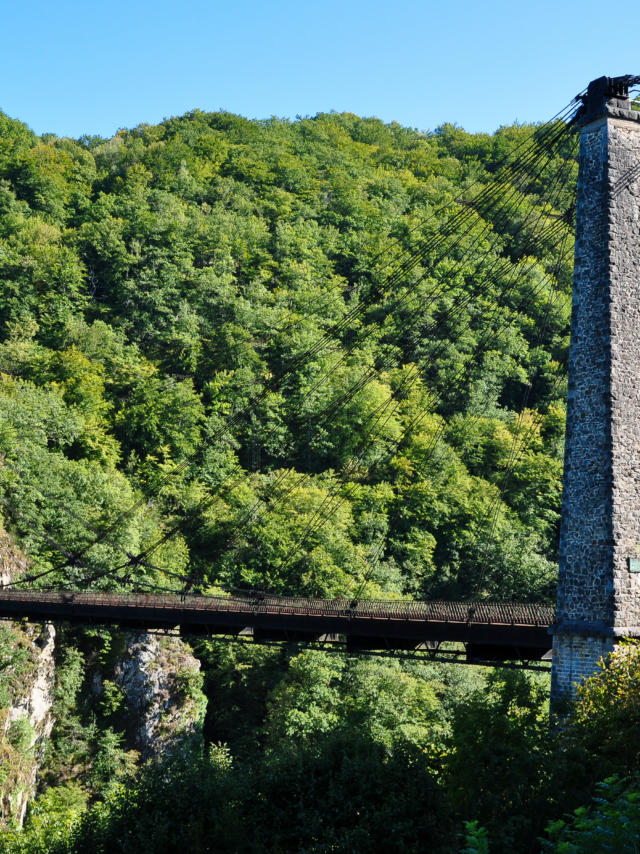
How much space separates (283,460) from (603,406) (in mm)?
35908

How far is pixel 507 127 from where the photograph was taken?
9000 centimetres

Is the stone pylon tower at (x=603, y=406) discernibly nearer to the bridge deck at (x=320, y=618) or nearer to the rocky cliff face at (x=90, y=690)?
the bridge deck at (x=320, y=618)

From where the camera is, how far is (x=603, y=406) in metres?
17.9

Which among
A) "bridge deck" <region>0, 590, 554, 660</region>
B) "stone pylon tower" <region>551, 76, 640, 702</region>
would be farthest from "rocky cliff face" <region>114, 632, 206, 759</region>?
"stone pylon tower" <region>551, 76, 640, 702</region>

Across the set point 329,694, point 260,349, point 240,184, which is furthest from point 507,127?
point 329,694

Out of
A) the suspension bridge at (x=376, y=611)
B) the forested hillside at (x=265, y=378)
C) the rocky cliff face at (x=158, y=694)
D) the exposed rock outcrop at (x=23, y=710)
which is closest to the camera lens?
the suspension bridge at (x=376, y=611)

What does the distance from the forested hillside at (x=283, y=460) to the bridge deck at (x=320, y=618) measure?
8.82ft

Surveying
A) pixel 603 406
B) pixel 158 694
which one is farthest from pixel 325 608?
pixel 158 694

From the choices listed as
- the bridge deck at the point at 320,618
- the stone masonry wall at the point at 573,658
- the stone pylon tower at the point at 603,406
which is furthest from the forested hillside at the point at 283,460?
the bridge deck at the point at 320,618

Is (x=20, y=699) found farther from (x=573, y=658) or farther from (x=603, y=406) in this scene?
(x=603, y=406)

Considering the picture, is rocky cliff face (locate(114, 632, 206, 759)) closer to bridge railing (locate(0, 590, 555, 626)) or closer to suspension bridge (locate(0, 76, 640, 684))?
suspension bridge (locate(0, 76, 640, 684))

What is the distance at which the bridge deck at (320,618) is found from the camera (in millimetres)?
20500

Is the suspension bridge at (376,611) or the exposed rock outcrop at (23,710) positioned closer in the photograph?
the suspension bridge at (376,611)

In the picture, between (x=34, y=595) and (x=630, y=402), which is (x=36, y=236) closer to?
(x=34, y=595)
